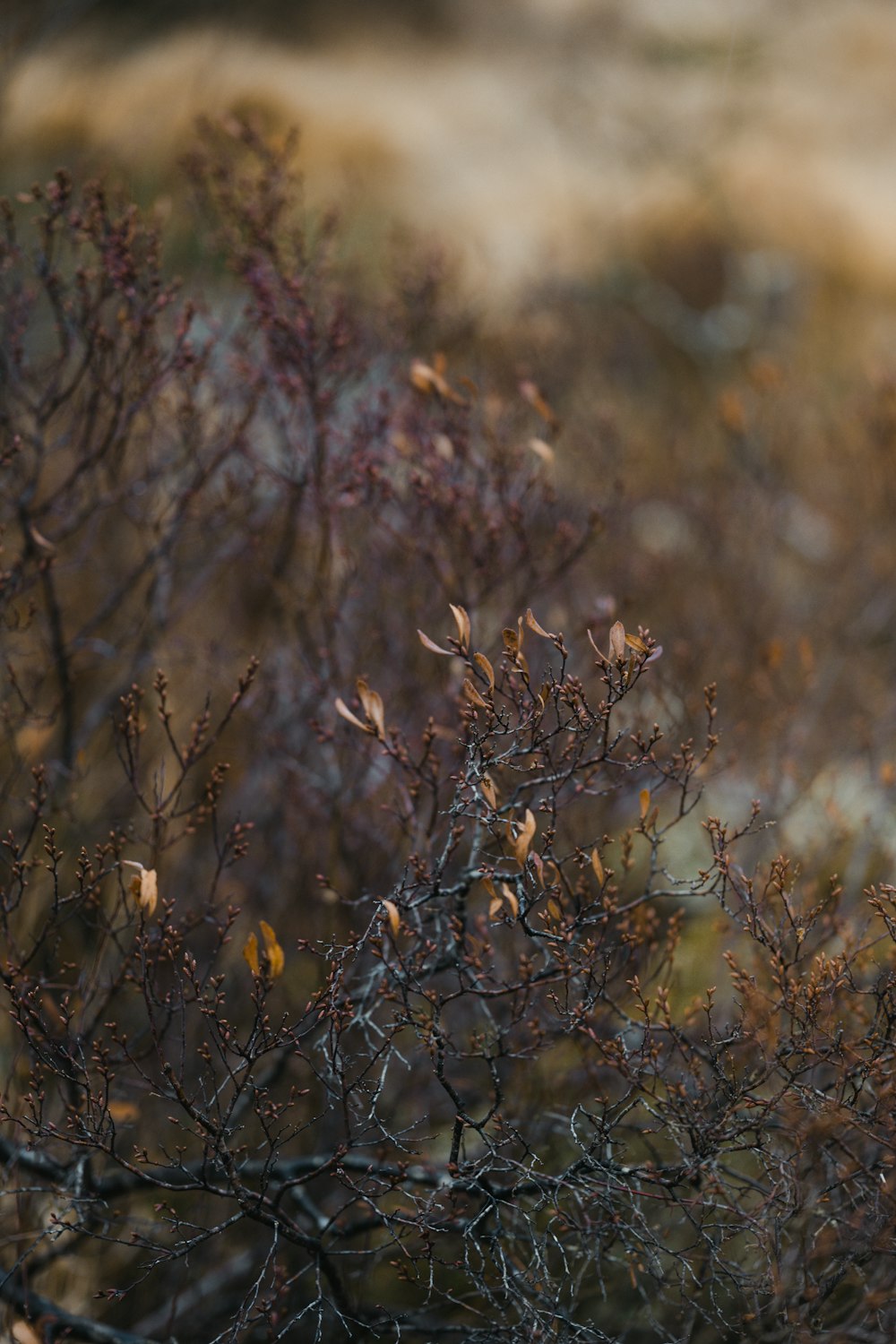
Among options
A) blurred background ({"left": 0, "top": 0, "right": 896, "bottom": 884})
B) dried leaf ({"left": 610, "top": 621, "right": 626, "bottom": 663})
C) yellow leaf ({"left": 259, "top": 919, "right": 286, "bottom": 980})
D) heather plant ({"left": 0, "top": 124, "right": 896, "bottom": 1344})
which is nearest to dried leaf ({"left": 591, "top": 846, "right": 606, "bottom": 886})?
heather plant ({"left": 0, "top": 124, "right": 896, "bottom": 1344})

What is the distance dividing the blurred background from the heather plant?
0.86 metres

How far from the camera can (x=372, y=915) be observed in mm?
3918

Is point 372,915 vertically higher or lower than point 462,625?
lower

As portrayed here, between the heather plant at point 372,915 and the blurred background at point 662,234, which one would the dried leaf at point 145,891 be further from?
the blurred background at point 662,234

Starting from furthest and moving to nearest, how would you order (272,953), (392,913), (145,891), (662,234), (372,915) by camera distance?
(662,234)
(372,915)
(145,891)
(272,953)
(392,913)

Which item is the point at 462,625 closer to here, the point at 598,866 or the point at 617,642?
the point at 617,642

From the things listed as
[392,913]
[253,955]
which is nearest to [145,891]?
[253,955]

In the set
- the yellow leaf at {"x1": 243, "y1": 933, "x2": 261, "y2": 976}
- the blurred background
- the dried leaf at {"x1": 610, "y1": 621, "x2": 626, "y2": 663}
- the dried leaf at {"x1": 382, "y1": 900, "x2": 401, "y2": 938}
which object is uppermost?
the dried leaf at {"x1": 610, "y1": 621, "x2": 626, "y2": 663}

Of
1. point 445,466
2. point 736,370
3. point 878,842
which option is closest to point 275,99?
point 736,370

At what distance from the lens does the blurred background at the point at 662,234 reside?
7.59m

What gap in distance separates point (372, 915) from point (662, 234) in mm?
16179

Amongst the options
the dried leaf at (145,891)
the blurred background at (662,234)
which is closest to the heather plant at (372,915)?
the dried leaf at (145,891)

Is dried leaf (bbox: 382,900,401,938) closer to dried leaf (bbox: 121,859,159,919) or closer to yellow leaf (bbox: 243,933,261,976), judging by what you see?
yellow leaf (bbox: 243,933,261,976)

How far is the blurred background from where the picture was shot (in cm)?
759
